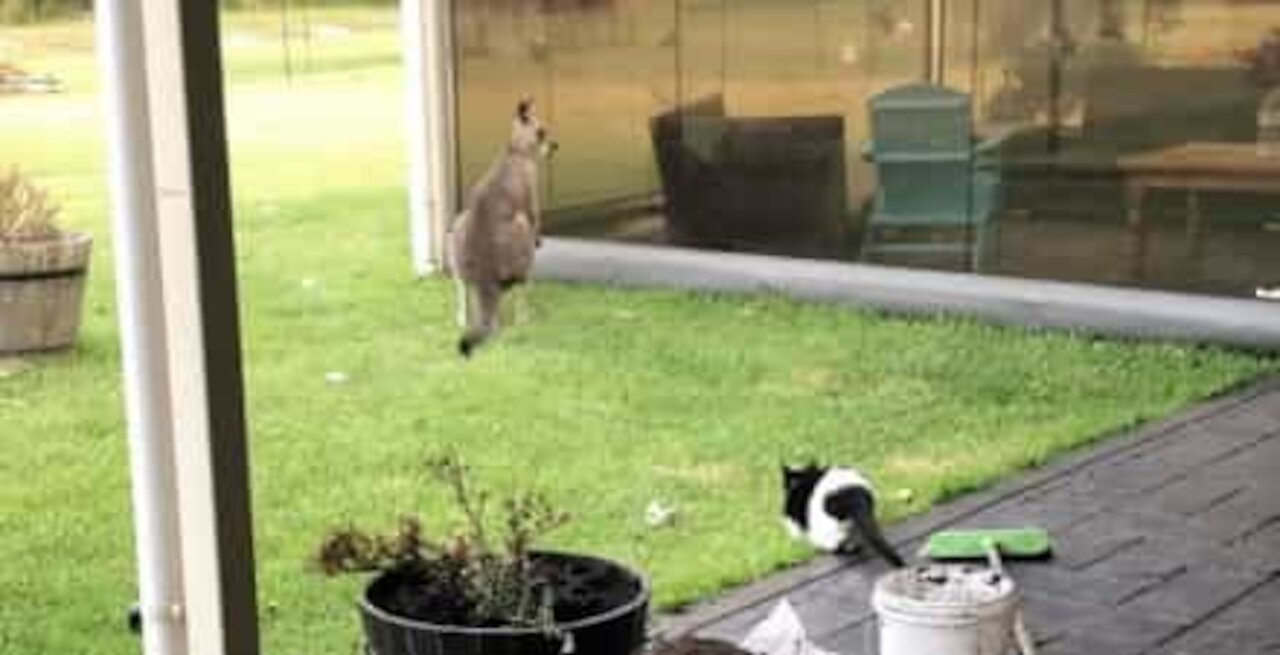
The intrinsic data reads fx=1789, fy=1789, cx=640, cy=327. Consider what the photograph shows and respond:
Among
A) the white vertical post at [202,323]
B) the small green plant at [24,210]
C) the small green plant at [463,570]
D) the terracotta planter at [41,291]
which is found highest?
the white vertical post at [202,323]

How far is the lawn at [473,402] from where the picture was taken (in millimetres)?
3846

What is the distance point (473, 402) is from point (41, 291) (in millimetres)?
1640

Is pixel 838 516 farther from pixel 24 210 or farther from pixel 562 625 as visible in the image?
pixel 24 210

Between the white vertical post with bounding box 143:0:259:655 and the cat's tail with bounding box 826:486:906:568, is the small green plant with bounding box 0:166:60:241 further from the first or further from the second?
the white vertical post with bounding box 143:0:259:655

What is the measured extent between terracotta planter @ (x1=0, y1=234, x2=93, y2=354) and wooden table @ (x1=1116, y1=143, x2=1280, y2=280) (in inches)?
143

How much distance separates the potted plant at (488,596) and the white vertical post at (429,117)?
5.00m

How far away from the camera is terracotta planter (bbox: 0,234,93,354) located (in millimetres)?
5832

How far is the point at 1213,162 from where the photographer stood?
621cm

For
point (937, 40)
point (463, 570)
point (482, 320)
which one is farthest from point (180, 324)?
point (937, 40)

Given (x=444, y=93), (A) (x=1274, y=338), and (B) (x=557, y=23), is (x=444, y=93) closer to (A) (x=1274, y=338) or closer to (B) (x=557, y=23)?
(B) (x=557, y=23)

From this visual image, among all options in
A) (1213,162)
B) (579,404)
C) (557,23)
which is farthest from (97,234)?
(1213,162)

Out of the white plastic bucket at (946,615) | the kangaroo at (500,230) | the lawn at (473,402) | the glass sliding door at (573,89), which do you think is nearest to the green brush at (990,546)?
the lawn at (473,402)

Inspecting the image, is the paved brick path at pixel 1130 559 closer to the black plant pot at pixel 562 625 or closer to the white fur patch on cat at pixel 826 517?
the white fur patch on cat at pixel 826 517

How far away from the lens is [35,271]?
5.88 meters
